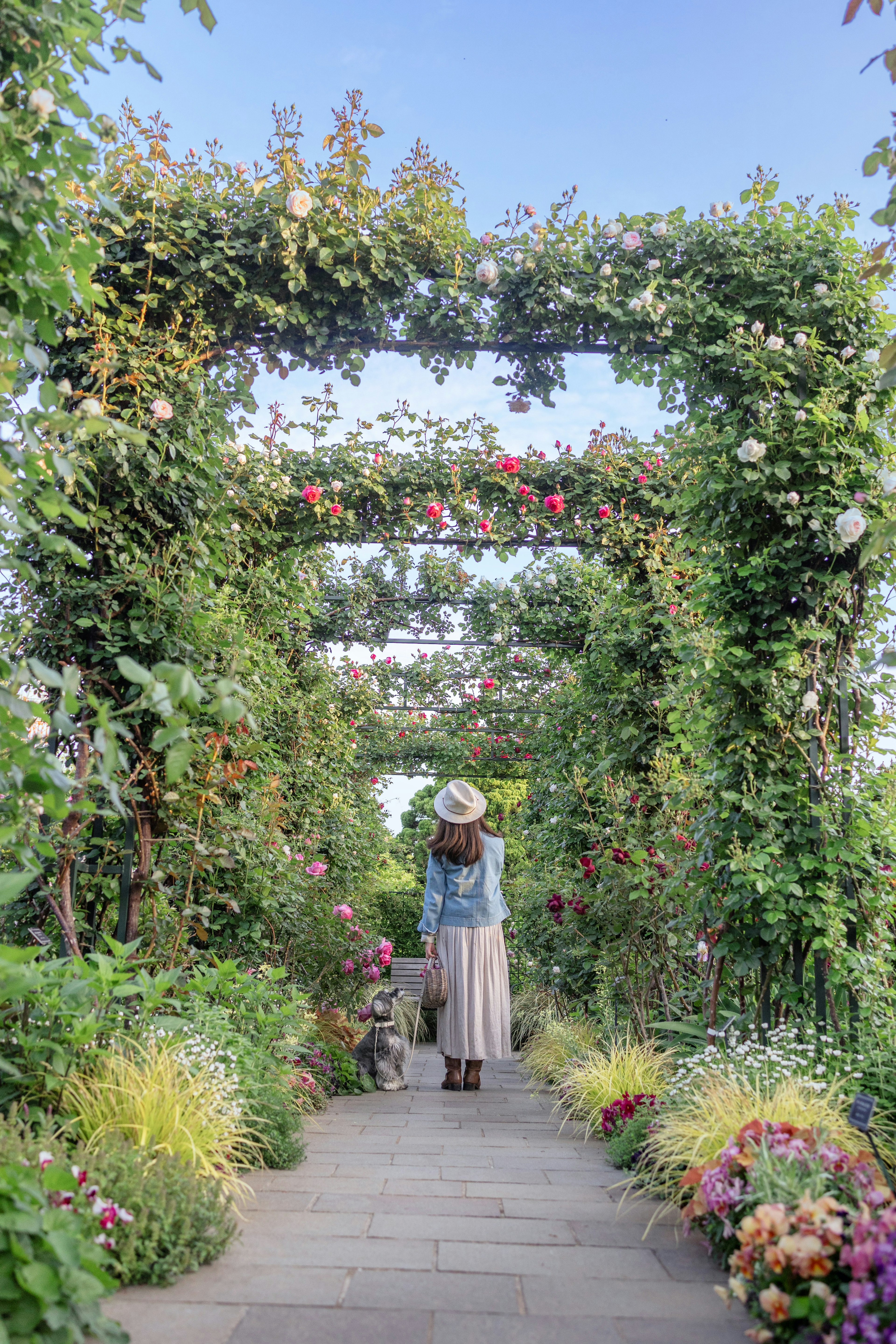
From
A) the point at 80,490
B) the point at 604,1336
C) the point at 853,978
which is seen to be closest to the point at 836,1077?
the point at 853,978

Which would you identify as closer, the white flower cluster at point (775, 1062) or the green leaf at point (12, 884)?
the green leaf at point (12, 884)

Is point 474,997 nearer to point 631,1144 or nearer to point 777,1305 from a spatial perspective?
point 631,1144

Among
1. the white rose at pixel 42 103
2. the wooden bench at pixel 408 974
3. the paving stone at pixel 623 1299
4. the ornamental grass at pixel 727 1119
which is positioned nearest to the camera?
the paving stone at pixel 623 1299

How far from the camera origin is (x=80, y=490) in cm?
319

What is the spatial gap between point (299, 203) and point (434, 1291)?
346cm

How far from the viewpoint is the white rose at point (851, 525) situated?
283cm

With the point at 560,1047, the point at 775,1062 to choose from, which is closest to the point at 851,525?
the point at 775,1062

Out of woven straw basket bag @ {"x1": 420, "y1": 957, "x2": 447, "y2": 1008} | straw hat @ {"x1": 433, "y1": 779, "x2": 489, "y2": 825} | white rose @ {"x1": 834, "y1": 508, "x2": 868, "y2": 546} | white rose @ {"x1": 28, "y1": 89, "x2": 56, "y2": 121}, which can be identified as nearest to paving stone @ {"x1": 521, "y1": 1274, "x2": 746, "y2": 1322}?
white rose @ {"x1": 834, "y1": 508, "x2": 868, "y2": 546}

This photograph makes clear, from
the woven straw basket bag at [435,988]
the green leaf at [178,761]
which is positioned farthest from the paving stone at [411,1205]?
the woven straw basket bag at [435,988]

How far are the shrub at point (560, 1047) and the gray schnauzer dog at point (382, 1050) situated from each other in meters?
0.83

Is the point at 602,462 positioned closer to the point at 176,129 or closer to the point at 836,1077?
the point at 176,129

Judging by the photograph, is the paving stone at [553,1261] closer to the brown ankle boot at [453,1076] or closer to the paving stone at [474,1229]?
the paving stone at [474,1229]

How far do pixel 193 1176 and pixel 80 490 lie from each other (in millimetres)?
2345

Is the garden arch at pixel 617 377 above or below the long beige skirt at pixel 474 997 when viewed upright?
above
